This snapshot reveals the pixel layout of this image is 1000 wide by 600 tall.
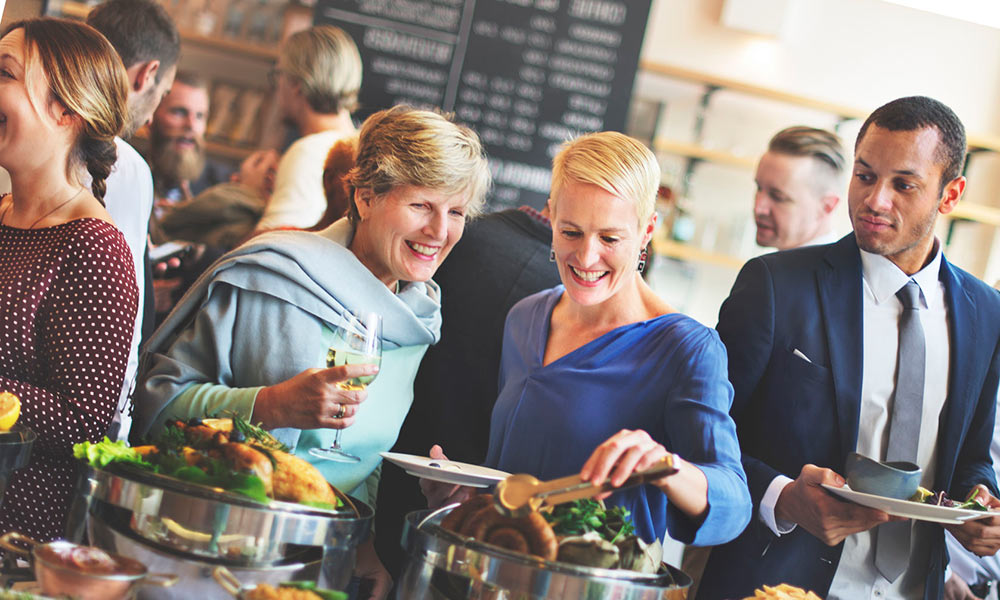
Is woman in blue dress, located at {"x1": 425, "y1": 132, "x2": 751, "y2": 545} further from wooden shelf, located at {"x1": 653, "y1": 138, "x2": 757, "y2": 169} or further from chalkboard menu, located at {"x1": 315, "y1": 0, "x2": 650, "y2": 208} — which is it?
wooden shelf, located at {"x1": 653, "y1": 138, "x2": 757, "y2": 169}

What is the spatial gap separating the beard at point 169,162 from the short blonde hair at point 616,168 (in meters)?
2.69

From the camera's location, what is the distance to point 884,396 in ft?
6.73

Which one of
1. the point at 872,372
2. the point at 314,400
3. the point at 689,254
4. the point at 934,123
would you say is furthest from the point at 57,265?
the point at 689,254

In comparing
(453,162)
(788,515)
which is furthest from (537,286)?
(788,515)

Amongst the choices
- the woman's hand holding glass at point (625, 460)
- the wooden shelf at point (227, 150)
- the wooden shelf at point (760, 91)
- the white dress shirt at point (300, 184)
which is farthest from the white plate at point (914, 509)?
the wooden shelf at point (227, 150)

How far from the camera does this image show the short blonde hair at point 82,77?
1.74 m

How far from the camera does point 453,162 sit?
1.93 m

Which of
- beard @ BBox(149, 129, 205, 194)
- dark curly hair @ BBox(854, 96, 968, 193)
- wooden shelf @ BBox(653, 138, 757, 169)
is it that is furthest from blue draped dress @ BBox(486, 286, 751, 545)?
wooden shelf @ BBox(653, 138, 757, 169)

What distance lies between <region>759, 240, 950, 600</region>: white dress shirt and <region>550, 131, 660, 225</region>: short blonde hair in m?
0.64

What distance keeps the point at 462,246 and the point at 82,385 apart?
0.97 meters

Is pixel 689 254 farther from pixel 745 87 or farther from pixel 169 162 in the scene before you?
pixel 169 162

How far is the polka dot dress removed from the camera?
1.63 metres

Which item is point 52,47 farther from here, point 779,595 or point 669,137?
point 669,137

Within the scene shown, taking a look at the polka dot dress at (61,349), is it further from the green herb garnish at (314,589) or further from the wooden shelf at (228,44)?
the wooden shelf at (228,44)
